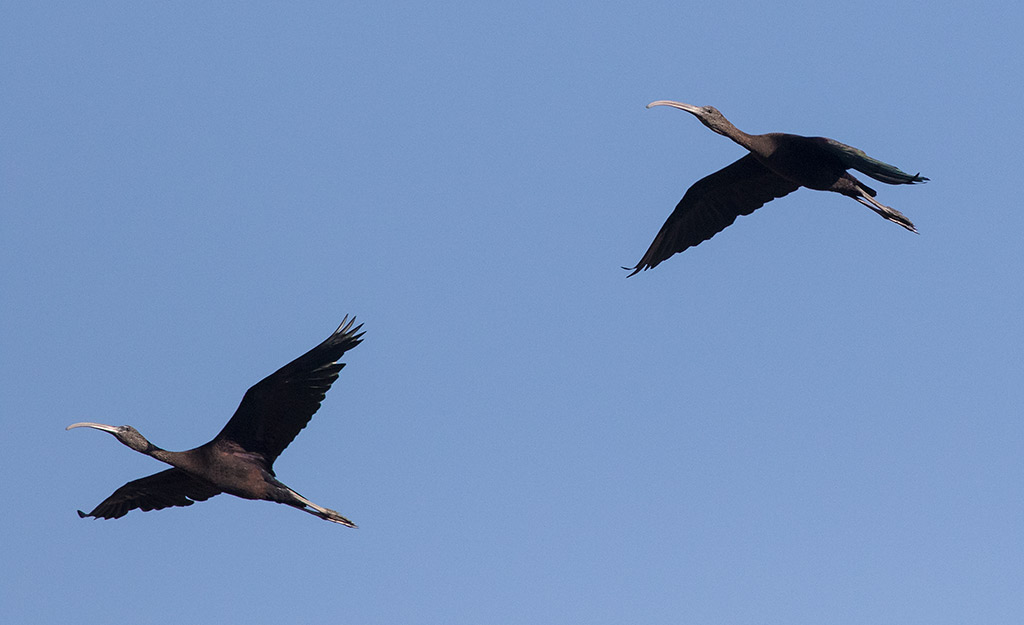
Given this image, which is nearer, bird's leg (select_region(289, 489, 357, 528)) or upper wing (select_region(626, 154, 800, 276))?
bird's leg (select_region(289, 489, 357, 528))

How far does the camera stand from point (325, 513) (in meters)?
16.2

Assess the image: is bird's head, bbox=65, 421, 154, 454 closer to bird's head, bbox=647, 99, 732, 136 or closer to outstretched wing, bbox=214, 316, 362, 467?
outstretched wing, bbox=214, 316, 362, 467

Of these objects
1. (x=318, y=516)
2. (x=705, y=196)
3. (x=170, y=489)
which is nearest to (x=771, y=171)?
(x=705, y=196)

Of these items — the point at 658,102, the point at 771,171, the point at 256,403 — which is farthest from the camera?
the point at 771,171

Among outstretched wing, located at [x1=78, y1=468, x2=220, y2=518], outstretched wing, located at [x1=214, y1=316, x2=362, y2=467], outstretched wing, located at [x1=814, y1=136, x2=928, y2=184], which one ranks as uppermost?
outstretched wing, located at [x1=814, y1=136, x2=928, y2=184]

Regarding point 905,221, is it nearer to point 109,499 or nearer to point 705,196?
point 705,196

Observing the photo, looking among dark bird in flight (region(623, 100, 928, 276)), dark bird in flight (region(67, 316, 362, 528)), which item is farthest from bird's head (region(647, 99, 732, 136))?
dark bird in flight (region(67, 316, 362, 528))

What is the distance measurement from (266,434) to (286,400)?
0.47 m

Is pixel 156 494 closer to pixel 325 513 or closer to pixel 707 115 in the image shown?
pixel 325 513

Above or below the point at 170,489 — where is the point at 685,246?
above

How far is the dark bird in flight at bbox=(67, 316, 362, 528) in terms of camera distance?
622 inches

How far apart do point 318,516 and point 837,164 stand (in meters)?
7.18

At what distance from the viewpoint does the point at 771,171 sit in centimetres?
1809

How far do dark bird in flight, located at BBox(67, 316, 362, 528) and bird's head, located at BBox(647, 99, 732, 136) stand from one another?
177 inches
